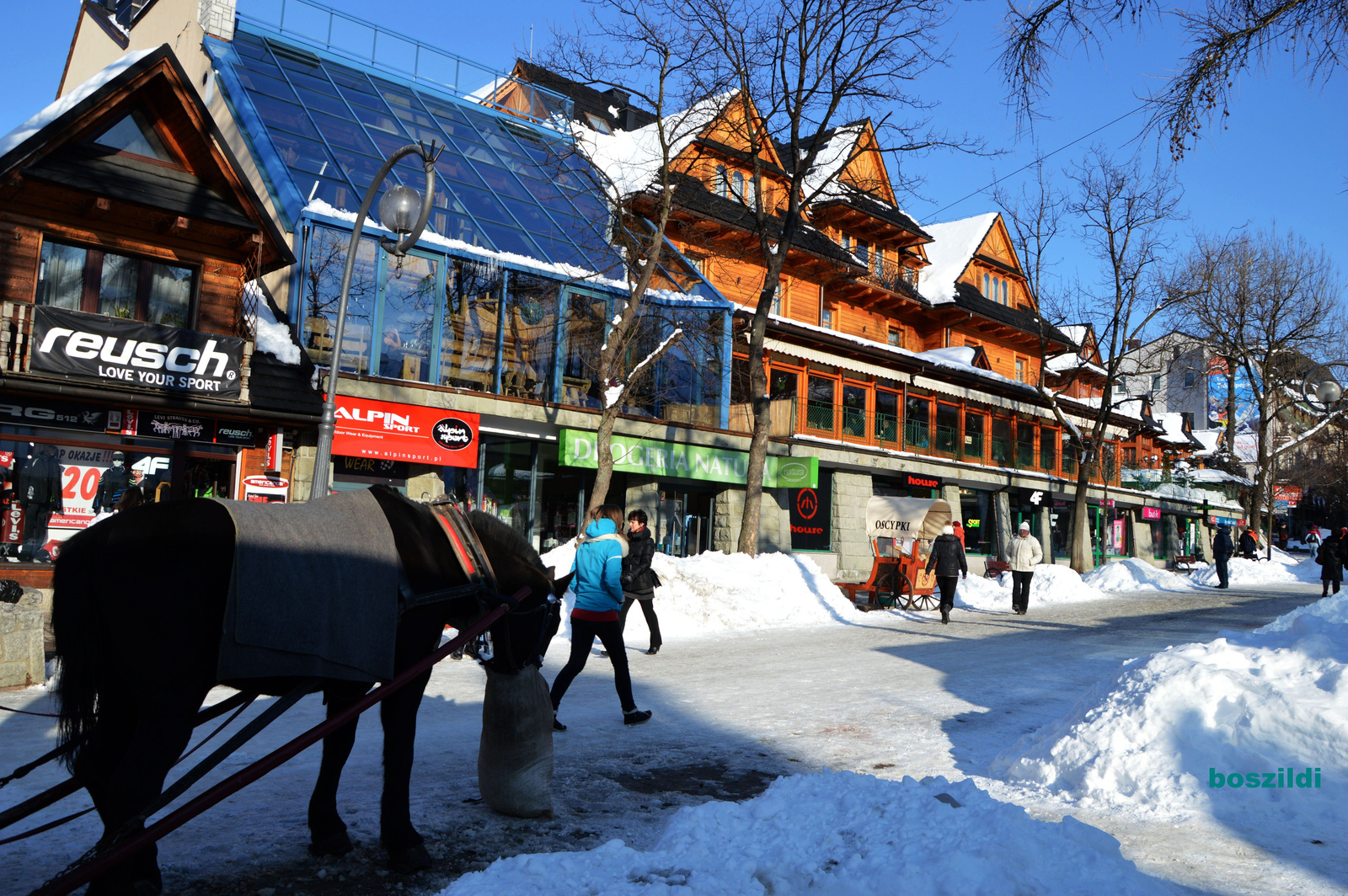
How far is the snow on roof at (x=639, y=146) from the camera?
20.9 meters

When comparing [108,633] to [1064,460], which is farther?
[1064,460]

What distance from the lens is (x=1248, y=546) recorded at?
1479 inches

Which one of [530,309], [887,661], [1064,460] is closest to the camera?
[887,661]

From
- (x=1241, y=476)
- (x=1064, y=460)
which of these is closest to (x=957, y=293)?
(x=1064, y=460)

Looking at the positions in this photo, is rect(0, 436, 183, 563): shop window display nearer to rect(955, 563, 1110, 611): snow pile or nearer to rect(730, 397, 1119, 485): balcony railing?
rect(730, 397, 1119, 485): balcony railing

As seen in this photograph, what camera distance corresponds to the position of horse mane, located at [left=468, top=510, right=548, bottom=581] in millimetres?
5352

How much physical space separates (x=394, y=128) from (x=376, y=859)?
21256 millimetres

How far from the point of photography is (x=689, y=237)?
25.4 metres

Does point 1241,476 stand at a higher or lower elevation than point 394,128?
lower

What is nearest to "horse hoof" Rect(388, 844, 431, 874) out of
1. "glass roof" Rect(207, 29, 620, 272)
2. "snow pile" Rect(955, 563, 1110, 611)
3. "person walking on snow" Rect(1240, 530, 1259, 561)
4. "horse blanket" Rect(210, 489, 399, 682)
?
"horse blanket" Rect(210, 489, 399, 682)

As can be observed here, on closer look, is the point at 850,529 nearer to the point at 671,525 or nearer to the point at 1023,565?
the point at 671,525

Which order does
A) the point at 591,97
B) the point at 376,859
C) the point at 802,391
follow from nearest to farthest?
1. the point at 376,859
2. the point at 802,391
3. the point at 591,97

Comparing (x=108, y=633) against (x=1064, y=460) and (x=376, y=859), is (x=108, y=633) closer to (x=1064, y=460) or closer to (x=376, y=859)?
(x=376, y=859)

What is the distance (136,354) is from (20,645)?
7300mm
